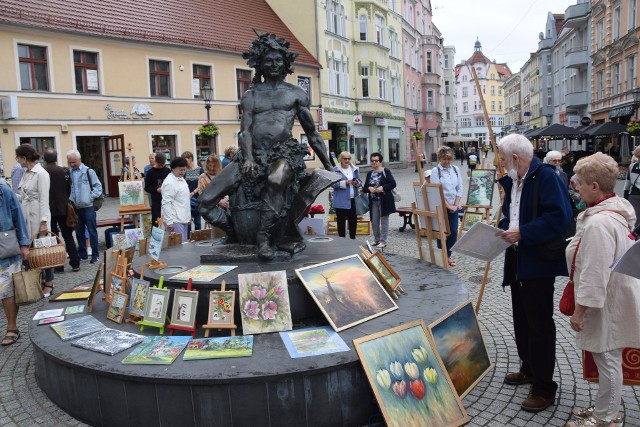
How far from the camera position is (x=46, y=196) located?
6867 millimetres

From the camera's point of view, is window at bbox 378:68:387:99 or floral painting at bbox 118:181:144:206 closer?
floral painting at bbox 118:181:144:206

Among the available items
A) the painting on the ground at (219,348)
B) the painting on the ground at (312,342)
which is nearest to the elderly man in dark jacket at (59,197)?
the painting on the ground at (219,348)

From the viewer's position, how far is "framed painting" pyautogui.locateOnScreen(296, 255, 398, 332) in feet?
14.4

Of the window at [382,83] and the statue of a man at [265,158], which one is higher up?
the window at [382,83]

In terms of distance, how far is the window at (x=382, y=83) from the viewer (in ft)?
121

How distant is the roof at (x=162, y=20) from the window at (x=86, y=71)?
0.90m

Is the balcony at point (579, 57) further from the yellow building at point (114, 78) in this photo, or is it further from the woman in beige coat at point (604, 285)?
the woman in beige coat at point (604, 285)

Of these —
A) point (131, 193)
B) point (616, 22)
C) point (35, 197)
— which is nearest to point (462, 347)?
point (35, 197)

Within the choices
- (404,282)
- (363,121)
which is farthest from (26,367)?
(363,121)

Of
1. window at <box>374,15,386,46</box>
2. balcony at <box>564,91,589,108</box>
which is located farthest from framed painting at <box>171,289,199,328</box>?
balcony at <box>564,91,589,108</box>

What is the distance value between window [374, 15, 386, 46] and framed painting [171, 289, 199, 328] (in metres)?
34.1

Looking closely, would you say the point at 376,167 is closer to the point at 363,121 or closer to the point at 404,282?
the point at 404,282

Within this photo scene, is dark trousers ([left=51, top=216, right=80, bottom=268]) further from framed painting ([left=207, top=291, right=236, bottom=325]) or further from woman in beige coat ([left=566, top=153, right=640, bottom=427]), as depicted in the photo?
woman in beige coat ([left=566, top=153, right=640, bottom=427])

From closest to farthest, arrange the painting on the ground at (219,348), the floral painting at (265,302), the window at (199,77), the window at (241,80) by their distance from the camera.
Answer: the painting on the ground at (219,348)
the floral painting at (265,302)
the window at (199,77)
the window at (241,80)
